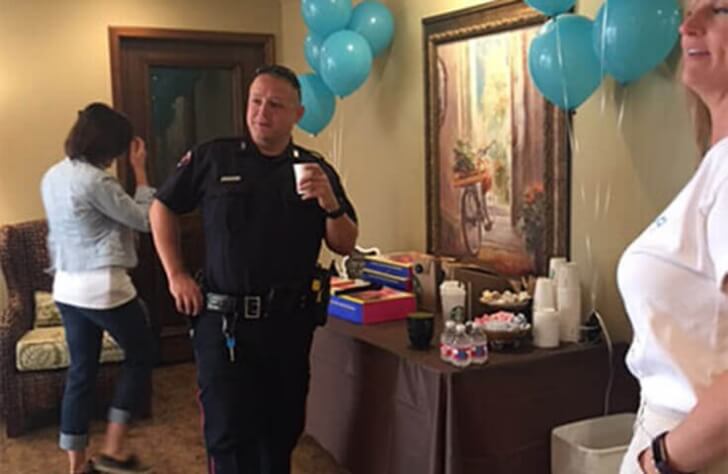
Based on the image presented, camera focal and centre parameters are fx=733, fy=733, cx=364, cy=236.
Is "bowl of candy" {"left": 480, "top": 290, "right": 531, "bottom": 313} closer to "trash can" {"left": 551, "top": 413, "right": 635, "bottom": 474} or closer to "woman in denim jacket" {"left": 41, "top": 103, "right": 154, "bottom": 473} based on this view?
"trash can" {"left": 551, "top": 413, "right": 635, "bottom": 474}

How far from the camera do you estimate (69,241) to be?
9.34 feet

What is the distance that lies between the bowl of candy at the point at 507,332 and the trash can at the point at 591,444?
29 centimetres

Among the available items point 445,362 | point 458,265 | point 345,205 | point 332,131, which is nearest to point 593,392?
point 445,362

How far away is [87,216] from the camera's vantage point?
282 centimetres

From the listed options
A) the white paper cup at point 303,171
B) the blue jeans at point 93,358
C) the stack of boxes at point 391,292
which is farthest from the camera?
the blue jeans at point 93,358

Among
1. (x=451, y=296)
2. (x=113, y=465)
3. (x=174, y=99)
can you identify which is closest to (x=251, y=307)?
(x=451, y=296)

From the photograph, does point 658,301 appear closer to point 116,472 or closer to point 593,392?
point 593,392

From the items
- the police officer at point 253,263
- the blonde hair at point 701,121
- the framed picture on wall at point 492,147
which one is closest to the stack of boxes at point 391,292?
the framed picture on wall at point 492,147

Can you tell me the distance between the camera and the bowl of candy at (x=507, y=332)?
7.57 ft

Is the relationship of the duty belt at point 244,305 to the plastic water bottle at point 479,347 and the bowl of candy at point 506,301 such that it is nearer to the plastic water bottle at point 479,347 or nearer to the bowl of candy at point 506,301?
the plastic water bottle at point 479,347

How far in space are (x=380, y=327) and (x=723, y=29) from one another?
1.82m

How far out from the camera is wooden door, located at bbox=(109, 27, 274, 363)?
4.42 meters

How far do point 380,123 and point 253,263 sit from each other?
165cm

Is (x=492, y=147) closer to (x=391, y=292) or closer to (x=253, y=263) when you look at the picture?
(x=391, y=292)
